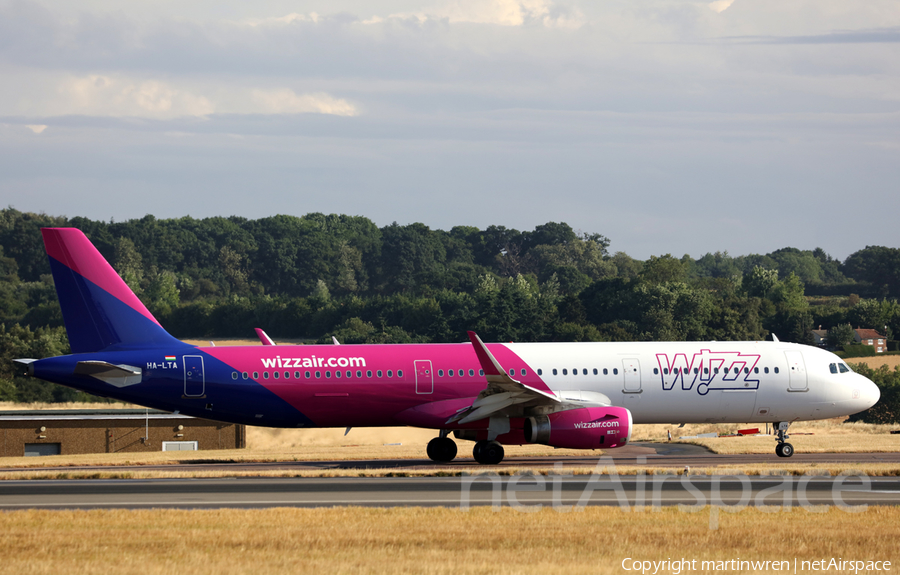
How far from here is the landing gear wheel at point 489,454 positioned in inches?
1201

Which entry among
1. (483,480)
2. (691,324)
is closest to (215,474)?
(483,480)

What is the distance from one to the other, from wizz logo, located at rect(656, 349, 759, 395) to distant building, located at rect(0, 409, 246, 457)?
2973 centimetres

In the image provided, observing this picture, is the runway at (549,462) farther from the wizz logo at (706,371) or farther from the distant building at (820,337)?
the distant building at (820,337)

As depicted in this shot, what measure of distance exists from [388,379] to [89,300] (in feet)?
31.0

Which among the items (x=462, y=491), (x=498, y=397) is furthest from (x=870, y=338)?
(x=462, y=491)

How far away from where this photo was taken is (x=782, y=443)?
33094 mm

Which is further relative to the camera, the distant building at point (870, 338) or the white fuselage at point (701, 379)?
the distant building at point (870, 338)

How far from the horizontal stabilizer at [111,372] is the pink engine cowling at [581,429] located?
11.9 m

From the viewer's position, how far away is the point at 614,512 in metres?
19.8

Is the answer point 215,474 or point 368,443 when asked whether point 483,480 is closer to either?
point 215,474

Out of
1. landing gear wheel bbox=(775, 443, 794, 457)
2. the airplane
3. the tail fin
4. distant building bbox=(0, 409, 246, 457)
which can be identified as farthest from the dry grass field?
distant building bbox=(0, 409, 246, 457)

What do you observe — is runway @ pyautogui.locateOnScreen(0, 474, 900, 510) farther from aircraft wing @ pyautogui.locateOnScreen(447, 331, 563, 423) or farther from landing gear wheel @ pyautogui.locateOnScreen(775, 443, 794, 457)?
landing gear wheel @ pyautogui.locateOnScreen(775, 443, 794, 457)

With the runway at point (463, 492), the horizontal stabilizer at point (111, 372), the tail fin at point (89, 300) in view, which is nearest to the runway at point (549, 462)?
the horizontal stabilizer at point (111, 372)

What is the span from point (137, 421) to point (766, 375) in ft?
112
